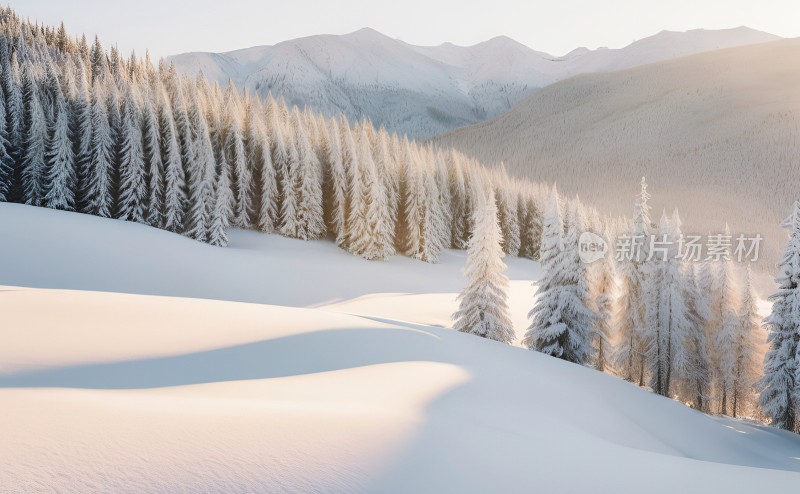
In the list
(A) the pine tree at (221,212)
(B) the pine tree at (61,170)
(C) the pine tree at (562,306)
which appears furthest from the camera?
(A) the pine tree at (221,212)

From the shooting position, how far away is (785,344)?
2184cm

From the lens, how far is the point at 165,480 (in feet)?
10.1

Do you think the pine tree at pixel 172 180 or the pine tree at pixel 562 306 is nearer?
the pine tree at pixel 562 306

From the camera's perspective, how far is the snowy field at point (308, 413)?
3.38m

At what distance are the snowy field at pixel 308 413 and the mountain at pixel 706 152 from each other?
107 metres

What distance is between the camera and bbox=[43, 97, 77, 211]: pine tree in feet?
129

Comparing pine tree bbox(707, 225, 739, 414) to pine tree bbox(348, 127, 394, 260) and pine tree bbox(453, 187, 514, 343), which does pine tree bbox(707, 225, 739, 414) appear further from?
pine tree bbox(348, 127, 394, 260)

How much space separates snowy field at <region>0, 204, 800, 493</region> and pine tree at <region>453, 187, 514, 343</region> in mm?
7956

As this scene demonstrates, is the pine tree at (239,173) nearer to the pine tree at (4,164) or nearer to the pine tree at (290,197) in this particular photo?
the pine tree at (290,197)

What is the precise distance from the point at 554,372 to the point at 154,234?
3199 cm

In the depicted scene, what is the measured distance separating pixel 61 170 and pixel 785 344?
162ft

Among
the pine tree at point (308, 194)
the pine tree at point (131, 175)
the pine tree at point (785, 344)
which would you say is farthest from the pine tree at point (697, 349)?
the pine tree at point (131, 175)

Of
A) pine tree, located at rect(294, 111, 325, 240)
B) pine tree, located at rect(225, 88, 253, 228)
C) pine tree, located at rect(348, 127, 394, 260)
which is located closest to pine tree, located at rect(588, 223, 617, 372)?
pine tree, located at rect(348, 127, 394, 260)

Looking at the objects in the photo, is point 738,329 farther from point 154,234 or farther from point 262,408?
point 154,234
